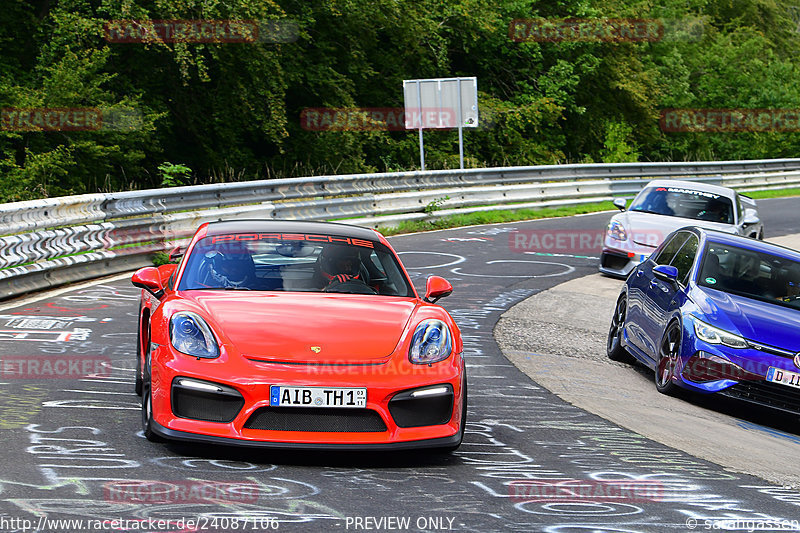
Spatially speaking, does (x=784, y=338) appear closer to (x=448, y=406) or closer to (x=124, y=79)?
(x=448, y=406)

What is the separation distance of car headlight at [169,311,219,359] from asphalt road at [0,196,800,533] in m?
0.55

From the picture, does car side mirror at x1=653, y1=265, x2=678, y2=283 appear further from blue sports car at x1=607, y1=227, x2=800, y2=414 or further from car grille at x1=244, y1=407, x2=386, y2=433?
car grille at x1=244, y1=407, x2=386, y2=433

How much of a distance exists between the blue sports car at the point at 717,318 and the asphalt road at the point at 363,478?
44.7 inches

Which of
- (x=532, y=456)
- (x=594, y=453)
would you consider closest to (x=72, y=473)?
(x=532, y=456)

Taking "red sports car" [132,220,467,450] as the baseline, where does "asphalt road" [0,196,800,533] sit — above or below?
below

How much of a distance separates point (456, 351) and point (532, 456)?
2.45ft

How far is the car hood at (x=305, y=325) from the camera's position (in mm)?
5852

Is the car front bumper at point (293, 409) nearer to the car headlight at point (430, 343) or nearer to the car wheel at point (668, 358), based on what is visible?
the car headlight at point (430, 343)

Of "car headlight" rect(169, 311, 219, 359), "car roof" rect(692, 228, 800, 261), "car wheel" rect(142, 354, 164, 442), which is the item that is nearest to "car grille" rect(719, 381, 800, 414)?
"car roof" rect(692, 228, 800, 261)

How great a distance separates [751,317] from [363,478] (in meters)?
4.36

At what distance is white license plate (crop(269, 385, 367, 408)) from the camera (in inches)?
222

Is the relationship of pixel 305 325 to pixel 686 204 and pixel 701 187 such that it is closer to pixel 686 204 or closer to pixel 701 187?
pixel 686 204

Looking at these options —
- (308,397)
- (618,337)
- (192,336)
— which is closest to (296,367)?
(308,397)

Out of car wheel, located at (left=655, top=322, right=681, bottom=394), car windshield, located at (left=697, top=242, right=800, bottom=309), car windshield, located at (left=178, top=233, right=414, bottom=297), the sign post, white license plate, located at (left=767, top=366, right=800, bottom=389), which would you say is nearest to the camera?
car windshield, located at (left=178, top=233, right=414, bottom=297)
